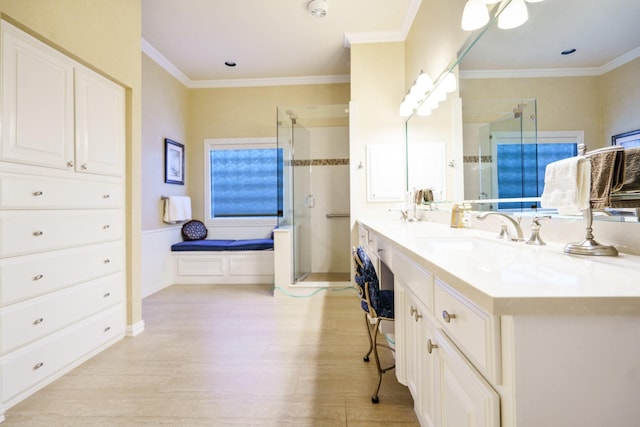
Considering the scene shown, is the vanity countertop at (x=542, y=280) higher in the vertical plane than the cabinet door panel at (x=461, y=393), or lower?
higher

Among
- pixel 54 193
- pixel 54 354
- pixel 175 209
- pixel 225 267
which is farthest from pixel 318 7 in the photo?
pixel 54 354

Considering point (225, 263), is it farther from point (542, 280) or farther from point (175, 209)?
point (542, 280)

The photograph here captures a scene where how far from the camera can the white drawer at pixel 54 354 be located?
139cm

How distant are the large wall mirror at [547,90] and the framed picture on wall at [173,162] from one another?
339 centimetres

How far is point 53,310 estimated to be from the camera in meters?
1.60

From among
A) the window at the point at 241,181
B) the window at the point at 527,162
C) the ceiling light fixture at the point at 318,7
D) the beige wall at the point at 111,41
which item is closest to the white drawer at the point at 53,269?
the beige wall at the point at 111,41

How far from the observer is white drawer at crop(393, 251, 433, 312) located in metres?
0.89

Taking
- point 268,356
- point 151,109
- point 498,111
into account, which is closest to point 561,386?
point 498,111

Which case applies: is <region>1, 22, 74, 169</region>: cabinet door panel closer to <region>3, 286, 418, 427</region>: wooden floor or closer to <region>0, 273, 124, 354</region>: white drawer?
<region>0, 273, 124, 354</region>: white drawer

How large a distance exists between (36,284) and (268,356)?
4.31 feet

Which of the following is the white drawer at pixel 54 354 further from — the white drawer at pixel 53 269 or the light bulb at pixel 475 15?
the light bulb at pixel 475 15

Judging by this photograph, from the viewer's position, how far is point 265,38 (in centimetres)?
317

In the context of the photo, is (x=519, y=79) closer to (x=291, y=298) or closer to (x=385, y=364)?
(x=385, y=364)

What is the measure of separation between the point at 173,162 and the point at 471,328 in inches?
155
